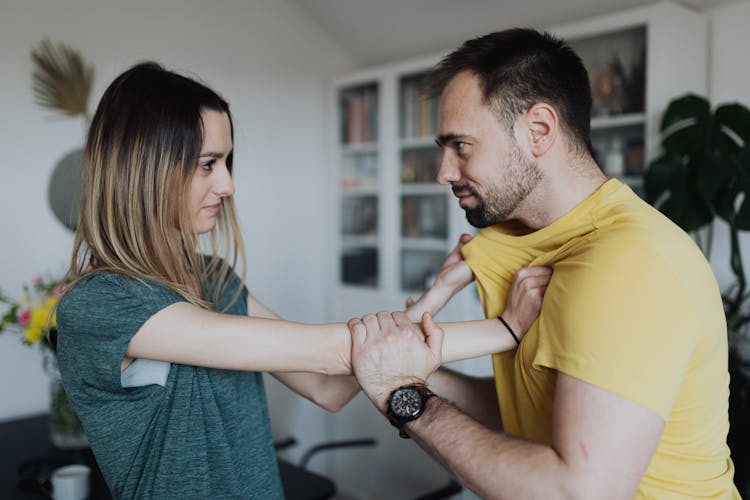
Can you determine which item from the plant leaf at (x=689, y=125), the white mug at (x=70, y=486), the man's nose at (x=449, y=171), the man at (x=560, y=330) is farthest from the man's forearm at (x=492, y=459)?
the plant leaf at (x=689, y=125)

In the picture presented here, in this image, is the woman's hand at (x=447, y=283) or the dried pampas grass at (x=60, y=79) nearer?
the woman's hand at (x=447, y=283)

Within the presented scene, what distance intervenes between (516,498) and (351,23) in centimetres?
325

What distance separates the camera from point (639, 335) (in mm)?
952

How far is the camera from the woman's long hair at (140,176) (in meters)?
1.20

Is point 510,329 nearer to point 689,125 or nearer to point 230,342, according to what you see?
point 230,342

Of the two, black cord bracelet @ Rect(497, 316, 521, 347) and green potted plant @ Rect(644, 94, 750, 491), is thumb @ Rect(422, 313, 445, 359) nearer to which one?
black cord bracelet @ Rect(497, 316, 521, 347)

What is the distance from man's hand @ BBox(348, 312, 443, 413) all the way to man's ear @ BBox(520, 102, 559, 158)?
412 mm

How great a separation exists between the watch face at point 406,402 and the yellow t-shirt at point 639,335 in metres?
0.20

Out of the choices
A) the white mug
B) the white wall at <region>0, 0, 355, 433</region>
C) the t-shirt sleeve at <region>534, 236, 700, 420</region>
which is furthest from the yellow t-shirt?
the white wall at <region>0, 0, 355, 433</region>

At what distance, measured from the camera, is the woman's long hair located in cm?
120

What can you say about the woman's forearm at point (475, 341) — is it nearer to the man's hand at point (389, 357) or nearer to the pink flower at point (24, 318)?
the man's hand at point (389, 357)

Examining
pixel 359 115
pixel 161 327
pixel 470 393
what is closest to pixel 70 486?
pixel 161 327

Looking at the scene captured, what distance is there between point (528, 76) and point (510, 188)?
9.0 inches

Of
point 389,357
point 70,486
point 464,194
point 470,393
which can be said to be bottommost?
point 70,486
